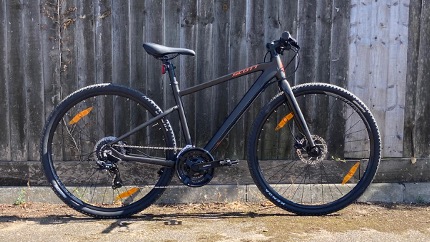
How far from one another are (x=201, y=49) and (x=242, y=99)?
657 mm

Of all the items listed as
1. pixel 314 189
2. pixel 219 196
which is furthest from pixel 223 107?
pixel 314 189

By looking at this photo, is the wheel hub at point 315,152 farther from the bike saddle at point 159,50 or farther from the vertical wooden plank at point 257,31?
the bike saddle at point 159,50

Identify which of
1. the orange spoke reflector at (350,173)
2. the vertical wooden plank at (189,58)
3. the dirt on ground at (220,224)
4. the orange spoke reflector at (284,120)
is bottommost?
the dirt on ground at (220,224)

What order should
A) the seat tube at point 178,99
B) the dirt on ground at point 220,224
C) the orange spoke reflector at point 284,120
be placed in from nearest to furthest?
the dirt on ground at point 220,224 < the seat tube at point 178,99 < the orange spoke reflector at point 284,120

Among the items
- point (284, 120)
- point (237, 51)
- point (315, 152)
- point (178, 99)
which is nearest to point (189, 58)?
point (237, 51)

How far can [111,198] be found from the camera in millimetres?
4703

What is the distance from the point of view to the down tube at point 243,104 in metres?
4.28

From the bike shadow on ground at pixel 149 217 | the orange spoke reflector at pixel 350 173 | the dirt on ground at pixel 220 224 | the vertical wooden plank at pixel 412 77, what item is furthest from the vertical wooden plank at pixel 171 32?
the vertical wooden plank at pixel 412 77

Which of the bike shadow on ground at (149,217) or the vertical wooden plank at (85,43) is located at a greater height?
the vertical wooden plank at (85,43)

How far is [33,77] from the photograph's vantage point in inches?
182

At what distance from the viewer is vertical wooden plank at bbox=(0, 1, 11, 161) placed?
4.54 meters

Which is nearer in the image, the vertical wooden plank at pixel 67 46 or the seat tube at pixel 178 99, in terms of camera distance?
the seat tube at pixel 178 99

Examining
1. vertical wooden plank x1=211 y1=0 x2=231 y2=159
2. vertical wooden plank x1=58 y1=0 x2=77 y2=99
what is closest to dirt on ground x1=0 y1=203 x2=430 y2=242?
vertical wooden plank x1=211 y1=0 x2=231 y2=159

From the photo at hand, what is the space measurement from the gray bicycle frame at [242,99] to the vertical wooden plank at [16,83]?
1020 mm
